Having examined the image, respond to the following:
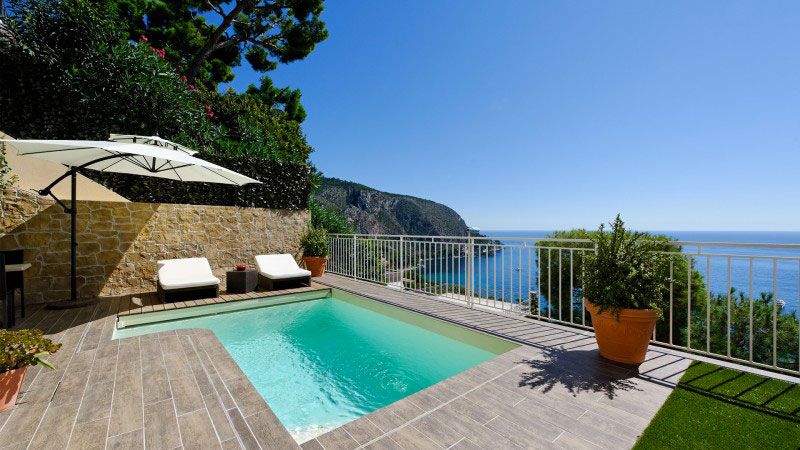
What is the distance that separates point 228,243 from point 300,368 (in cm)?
507

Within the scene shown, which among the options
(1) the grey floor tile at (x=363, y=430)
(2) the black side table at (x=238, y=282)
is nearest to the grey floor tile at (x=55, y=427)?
(1) the grey floor tile at (x=363, y=430)

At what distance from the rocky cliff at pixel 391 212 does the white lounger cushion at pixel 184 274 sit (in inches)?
1529

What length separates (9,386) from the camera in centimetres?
199

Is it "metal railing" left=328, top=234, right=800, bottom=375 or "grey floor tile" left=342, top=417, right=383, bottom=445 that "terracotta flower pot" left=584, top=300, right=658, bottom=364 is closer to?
"metal railing" left=328, top=234, right=800, bottom=375

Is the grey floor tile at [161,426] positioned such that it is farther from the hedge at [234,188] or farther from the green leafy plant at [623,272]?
the hedge at [234,188]

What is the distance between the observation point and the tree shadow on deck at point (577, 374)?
2.42 metres

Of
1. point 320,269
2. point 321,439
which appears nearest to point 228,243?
point 320,269

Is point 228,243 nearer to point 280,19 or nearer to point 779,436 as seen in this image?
point 779,436

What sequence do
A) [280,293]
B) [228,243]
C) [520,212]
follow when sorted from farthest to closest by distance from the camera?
[520,212], [228,243], [280,293]

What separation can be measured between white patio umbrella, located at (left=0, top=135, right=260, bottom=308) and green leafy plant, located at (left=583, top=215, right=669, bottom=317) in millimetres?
4668

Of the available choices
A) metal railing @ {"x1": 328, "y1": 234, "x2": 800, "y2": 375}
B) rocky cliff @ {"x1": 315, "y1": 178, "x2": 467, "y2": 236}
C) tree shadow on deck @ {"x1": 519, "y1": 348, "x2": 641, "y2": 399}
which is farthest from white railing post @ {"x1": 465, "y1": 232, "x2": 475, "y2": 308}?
rocky cliff @ {"x1": 315, "y1": 178, "x2": 467, "y2": 236}

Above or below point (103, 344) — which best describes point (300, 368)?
below

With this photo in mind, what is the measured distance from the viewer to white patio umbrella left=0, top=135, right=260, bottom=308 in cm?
384

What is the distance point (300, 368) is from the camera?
11.2 ft
